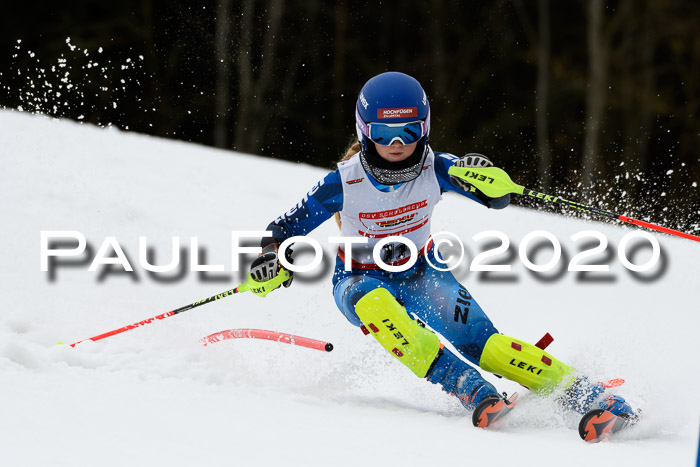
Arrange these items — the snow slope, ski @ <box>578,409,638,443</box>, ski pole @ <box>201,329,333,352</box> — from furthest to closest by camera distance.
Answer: ski pole @ <box>201,329,333,352</box> < ski @ <box>578,409,638,443</box> < the snow slope

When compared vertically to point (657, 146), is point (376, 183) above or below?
above

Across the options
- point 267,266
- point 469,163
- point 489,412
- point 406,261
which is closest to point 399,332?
point 489,412

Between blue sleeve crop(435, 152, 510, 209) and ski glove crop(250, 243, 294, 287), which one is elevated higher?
blue sleeve crop(435, 152, 510, 209)

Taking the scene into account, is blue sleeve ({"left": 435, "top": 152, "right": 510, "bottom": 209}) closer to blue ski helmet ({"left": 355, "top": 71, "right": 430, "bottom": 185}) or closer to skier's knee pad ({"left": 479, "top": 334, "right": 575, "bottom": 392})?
blue ski helmet ({"left": 355, "top": 71, "right": 430, "bottom": 185})

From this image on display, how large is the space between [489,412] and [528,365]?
11.8 inches

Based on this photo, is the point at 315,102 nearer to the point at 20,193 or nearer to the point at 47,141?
the point at 47,141

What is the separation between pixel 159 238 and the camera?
6.05m

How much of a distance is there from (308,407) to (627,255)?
4152 mm

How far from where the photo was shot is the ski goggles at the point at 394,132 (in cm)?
348

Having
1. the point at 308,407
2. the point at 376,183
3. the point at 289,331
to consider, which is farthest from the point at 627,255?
the point at 308,407

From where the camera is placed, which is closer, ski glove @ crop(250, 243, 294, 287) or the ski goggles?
the ski goggles

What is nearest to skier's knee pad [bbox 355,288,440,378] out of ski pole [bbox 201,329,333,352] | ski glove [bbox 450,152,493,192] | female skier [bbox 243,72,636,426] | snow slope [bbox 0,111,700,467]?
female skier [bbox 243,72,636,426]

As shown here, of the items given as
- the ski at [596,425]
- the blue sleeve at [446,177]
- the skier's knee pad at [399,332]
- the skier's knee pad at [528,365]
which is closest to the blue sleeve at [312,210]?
the blue sleeve at [446,177]

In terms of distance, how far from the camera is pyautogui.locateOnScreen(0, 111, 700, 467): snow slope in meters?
2.64
